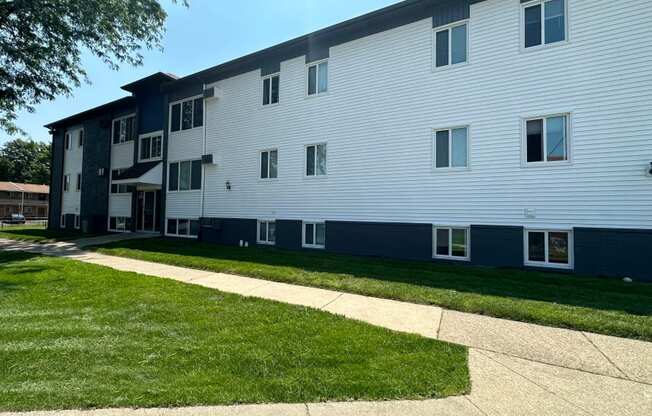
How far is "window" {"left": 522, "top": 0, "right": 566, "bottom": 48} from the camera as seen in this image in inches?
372

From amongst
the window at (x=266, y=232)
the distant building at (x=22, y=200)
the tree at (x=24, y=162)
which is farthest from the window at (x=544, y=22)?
the tree at (x=24, y=162)

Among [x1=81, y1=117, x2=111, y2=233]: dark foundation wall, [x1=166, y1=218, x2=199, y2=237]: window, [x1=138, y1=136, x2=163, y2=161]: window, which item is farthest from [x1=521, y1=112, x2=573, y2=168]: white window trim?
[x1=81, y1=117, x2=111, y2=233]: dark foundation wall

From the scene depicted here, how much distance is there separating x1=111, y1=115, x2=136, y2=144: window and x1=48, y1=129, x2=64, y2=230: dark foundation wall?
756cm

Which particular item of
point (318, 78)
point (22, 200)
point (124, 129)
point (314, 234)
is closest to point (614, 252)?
point (314, 234)

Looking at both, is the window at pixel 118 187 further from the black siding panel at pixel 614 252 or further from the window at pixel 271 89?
the black siding panel at pixel 614 252

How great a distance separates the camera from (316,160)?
13625 mm

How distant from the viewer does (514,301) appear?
604 cm

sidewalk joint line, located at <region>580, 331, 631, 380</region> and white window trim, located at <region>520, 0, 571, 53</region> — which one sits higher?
white window trim, located at <region>520, 0, 571, 53</region>

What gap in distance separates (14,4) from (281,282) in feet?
50.5

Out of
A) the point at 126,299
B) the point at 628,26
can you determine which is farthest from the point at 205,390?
the point at 628,26

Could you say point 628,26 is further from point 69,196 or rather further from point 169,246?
point 69,196

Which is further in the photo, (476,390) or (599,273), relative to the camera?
(599,273)

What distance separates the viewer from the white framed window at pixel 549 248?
30.1 feet

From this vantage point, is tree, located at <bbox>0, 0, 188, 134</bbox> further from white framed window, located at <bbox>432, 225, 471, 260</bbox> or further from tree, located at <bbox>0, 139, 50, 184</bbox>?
tree, located at <bbox>0, 139, 50, 184</bbox>
